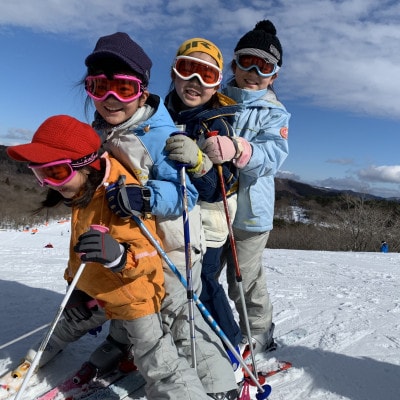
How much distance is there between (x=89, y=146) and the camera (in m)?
2.09

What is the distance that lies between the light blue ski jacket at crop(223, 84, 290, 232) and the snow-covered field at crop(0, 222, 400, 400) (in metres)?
1.18

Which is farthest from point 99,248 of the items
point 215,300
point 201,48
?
point 201,48

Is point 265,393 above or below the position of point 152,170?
below

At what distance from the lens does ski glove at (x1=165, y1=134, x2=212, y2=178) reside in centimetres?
215

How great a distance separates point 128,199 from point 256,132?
3.82ft

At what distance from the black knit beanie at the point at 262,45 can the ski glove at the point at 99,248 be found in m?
1.73

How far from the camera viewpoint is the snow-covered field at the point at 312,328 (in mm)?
2912

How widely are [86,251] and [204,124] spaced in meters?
1.10

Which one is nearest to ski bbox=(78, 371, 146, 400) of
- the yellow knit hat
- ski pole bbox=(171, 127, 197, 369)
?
ski pole bbox=(171, 127, 197, 369)

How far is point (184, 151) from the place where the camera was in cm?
215

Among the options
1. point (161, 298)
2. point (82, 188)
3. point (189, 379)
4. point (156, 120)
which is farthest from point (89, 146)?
point (189, 379)

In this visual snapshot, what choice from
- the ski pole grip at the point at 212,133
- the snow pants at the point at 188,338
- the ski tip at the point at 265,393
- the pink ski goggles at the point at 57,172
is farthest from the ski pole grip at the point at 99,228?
the ski tip at the point at 265,393

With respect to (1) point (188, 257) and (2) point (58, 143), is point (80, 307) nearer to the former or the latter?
(1) point (188, 257)

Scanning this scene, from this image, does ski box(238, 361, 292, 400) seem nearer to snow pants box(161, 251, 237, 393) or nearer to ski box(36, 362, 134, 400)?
snow pants box(161, 251, 237, 393)
